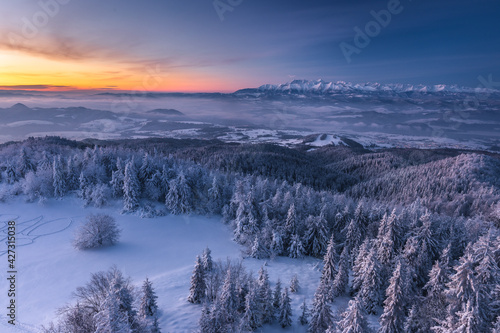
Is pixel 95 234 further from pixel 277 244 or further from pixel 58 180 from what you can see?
pixel 277 244

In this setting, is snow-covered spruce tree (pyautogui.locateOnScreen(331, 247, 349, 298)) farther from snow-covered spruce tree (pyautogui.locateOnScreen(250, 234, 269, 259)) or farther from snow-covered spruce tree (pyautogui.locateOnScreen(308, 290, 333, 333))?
snow-covered spruce tree (pyautogui.locateOnScreen(250, 234, 269, 259))

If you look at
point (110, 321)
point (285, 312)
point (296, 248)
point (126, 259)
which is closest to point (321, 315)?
point (285, 312)

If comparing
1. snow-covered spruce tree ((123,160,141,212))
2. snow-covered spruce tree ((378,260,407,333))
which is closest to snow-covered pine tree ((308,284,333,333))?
snow-covered spruce tree ((378,260,407,333))

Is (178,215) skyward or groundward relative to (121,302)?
groundward

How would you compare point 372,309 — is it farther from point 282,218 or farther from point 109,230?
point 109,230

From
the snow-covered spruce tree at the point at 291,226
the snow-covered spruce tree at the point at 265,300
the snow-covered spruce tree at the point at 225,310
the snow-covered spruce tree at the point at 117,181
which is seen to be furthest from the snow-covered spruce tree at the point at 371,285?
the snow-covered spruce tree at the point at 117,181

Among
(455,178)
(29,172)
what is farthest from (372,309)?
(455,178)
